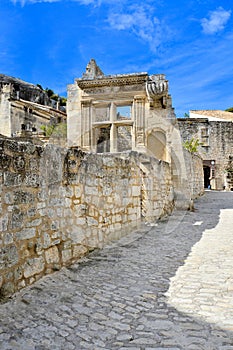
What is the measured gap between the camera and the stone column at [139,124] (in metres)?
10.5

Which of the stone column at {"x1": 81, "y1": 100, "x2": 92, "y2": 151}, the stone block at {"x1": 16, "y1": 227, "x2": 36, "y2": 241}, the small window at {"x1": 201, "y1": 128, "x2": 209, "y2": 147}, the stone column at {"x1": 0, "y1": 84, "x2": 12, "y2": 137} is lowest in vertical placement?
the stone block at {"x1": 16, "y1": 227, "x2": 36, "y2": 241}

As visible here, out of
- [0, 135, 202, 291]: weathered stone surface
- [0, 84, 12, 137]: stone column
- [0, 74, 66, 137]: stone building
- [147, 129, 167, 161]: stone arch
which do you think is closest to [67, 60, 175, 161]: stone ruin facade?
[147, 129, 167, 161]: stone arch

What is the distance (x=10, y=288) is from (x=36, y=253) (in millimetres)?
459

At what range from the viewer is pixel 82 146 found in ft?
35.5

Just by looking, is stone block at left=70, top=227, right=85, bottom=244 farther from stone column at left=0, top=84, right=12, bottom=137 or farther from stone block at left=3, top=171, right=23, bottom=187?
stone column at left=0, top=84, right=12, bottom=137

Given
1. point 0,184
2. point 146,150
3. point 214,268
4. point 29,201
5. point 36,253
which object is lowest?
point 214,268

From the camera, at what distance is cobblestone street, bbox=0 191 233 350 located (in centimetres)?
203

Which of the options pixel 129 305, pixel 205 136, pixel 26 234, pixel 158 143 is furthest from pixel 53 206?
pixel 205 136

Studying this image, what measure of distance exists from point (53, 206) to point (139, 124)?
25.5ft

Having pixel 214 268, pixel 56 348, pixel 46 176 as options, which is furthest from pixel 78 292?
pixel 214 268

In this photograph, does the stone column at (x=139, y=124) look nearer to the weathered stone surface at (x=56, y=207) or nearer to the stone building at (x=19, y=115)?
the weathered stone surface at (x=56, y=207)

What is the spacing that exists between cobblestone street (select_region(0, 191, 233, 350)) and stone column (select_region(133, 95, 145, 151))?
6524 mm

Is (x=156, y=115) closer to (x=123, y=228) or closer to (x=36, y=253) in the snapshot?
(x=123, y=228)

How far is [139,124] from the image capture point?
10.6 meters
